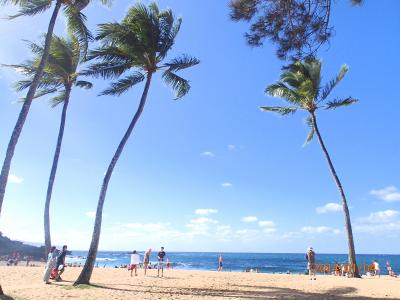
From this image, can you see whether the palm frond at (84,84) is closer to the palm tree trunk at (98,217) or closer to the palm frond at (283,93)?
the palm tree trunk at (98,217)

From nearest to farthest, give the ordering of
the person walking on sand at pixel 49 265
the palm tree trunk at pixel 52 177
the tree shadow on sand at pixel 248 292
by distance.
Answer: the tree shadow on sand at pixel 248 292, the person walking on sand at pixel 49 265, the palm tree trunk at pixel 52 177

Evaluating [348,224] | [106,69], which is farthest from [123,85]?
[348,224]

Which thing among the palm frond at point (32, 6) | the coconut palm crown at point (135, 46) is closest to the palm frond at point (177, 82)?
the coconut palm crown at point (135, 46)

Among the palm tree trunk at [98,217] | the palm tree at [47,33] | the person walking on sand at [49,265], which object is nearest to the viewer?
the palm tree at [47,33]

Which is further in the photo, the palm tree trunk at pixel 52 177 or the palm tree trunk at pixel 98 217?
the palm tree trunk at pixel 52 177

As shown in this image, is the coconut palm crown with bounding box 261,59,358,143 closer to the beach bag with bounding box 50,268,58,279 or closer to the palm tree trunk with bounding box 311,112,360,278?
the palm tree trunk with bounding box 311,112,360,278

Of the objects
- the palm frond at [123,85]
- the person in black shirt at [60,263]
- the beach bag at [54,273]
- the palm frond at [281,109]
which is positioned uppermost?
the palm frond at [281,109]

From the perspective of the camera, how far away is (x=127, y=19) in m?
18.2

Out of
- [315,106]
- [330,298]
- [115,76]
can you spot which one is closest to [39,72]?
[115,76]

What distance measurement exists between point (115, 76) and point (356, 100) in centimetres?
1621

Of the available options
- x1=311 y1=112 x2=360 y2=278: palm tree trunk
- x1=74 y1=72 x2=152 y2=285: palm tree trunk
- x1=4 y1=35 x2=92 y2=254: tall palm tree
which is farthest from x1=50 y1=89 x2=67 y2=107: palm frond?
x1=311 y1=112 x2=360 y2=278: palm tree trunk

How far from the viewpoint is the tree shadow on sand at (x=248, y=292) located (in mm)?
13516

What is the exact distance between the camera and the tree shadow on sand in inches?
532

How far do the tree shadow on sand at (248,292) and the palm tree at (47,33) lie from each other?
6243 millimetres
